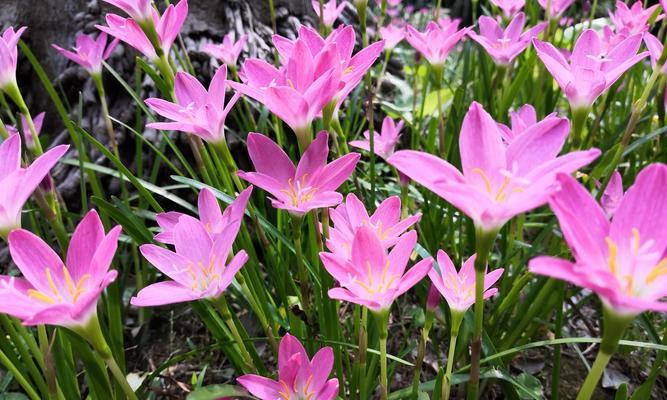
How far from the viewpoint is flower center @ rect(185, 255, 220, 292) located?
25.1 inches

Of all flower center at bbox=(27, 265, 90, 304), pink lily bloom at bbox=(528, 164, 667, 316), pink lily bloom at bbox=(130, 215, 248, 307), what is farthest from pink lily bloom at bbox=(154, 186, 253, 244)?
pink lily bloom at bbox=(528, 164, 667, 316)

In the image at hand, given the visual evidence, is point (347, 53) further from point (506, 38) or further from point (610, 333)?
point (506, 38)

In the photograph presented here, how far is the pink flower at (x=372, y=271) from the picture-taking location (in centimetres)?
58

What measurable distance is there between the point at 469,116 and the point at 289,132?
1.25 m

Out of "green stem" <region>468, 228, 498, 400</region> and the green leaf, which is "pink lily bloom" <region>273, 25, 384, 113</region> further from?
the green leaf

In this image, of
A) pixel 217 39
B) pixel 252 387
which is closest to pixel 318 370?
pixel 252 387

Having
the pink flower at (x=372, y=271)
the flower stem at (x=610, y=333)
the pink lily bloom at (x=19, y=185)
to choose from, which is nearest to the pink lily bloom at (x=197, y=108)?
the pink lily bloom at (x=19, y=185)

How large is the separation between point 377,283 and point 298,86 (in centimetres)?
27

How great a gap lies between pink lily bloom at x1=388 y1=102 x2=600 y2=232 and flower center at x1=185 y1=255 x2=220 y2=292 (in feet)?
0.93

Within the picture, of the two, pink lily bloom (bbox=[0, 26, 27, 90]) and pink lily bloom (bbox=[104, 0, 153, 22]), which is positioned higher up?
pink lily bloom (bbox=[104, 0, 153, 22])

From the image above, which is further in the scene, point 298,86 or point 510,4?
point 510,4

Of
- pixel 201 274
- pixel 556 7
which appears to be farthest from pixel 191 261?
pixel 556 7

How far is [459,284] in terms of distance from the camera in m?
0.74

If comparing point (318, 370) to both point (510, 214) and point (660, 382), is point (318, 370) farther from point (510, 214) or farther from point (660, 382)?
point (660, 382)
